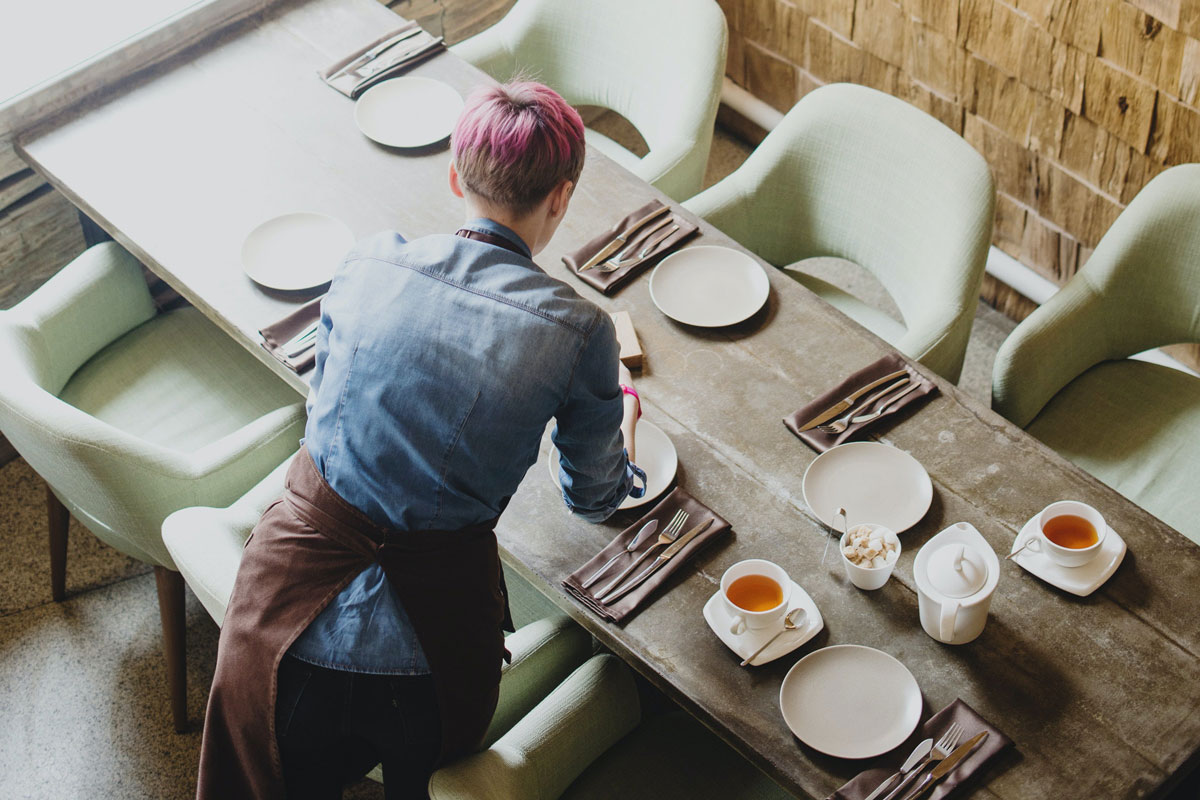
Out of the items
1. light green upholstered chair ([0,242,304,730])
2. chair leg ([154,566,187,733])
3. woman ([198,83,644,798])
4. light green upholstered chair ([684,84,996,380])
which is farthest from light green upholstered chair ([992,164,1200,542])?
chair leg ([154,566,187,733])

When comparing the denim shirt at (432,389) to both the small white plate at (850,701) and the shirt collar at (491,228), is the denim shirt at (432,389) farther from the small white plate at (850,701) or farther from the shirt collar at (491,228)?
the small white plate at (850,701)

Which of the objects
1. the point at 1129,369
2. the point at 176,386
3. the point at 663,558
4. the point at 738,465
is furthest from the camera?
the point at 176,386

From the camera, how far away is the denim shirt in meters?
1.42

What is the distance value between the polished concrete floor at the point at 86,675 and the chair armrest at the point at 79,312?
58 cm

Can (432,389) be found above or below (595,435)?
above

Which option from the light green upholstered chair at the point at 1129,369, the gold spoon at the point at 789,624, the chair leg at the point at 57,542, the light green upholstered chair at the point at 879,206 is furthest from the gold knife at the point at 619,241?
the chair leg at the point at 57,542

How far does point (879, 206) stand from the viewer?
7.88 ft

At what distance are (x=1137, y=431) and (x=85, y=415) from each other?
1.96 metres

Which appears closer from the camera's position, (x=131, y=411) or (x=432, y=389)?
(x=432, y=389)

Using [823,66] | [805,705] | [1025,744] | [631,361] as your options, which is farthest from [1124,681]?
[823,66]

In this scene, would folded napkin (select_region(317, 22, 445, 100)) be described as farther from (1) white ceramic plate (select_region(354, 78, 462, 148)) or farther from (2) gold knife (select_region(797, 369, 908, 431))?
(2) gold knife (select_region(797, 369, 908, 431))

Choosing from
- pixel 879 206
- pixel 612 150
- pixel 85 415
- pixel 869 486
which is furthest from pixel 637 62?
pixel 85 415

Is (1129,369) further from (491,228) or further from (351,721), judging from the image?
(351,721)

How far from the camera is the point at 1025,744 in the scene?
1.54m
